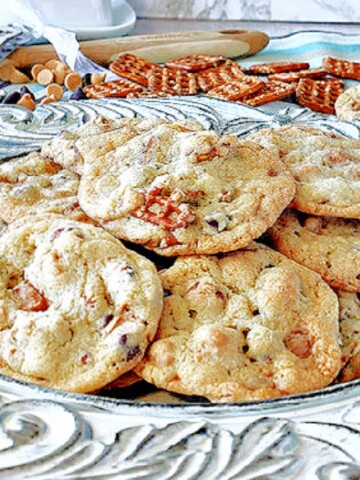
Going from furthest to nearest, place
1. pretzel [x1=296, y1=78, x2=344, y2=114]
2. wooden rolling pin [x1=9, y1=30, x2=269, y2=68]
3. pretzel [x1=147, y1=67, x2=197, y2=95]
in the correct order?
1. wooden rolling pin [x1=9, y1=30, x2=269, y2=68]
2. pretzel [x1=147, y1=67, x2=197, y2=95]
3. pretzel [x1=296, y1=78, x2=344, y2=114]

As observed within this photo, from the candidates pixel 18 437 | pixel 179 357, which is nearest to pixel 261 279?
pixel 179 357

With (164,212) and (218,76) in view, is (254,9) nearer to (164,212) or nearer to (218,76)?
(218,76)

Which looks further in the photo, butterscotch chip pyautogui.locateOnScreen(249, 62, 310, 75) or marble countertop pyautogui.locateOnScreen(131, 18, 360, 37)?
marble countertop pyautogui.locateOnScreen(131, 18, 360, 37)

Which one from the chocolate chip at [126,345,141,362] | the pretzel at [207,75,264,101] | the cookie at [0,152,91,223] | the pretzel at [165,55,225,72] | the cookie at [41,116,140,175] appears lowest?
the pretzel at [207,75,264,101]

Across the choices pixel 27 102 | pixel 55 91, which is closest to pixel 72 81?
pixel 55 91

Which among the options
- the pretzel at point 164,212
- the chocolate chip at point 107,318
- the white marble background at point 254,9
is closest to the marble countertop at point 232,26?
the white marble background at point 254,9

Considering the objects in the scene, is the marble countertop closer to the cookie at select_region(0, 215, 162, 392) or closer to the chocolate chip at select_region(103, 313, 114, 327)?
the cookie at select_region(0, 215, 162, 392)

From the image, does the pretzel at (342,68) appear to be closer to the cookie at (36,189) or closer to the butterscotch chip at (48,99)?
the butterscotch chip at (48,99)

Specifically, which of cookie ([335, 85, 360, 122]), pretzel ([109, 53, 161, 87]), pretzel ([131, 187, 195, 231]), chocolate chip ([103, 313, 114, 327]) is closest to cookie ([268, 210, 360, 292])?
pretzel ([131, 187, 195, 231])
